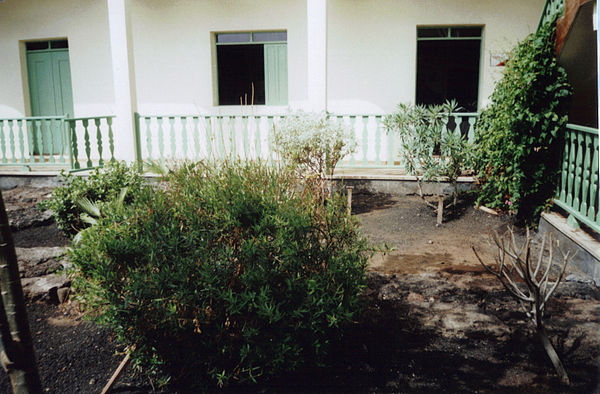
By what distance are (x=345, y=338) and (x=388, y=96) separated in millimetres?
6925

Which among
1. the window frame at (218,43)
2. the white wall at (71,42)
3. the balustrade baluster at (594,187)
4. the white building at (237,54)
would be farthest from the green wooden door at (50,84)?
the balustrade baluster at (594,187)

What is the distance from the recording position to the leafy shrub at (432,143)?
7316 millimetres

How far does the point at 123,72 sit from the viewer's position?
29.5 feet

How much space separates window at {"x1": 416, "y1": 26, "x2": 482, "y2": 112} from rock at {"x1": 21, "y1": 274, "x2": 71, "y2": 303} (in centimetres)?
752

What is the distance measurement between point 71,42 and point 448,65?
7680mm

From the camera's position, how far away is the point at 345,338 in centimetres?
367

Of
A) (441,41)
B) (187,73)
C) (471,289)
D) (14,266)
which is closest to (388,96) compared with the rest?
(441,41)

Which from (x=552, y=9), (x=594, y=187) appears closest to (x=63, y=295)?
(x=594, y=187)

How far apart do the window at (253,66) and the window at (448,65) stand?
2.73m

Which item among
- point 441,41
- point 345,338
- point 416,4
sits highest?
point 416,4

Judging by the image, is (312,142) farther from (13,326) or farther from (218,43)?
(13,326)

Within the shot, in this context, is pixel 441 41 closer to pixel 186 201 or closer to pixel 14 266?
pixel 186 201

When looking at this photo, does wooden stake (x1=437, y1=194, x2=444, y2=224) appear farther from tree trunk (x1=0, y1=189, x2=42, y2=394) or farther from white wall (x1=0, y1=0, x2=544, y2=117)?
tree trunk (x1=0, y1=189, x2=42, y2=394)

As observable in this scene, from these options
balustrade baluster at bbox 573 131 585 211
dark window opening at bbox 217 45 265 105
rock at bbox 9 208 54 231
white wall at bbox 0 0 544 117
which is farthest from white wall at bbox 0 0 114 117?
balustrade baluster at bbox 573 131 585 211
